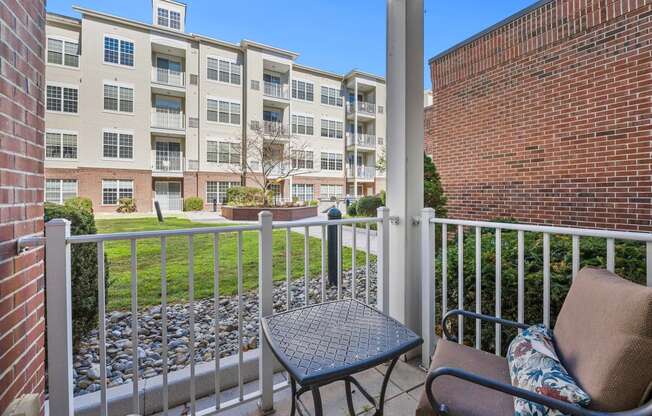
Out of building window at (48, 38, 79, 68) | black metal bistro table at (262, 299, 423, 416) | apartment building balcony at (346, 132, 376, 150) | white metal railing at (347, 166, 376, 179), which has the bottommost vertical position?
black metal bistro table at (262, 299, 423, 416)

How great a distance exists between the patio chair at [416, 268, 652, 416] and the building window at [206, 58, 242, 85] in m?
15.8

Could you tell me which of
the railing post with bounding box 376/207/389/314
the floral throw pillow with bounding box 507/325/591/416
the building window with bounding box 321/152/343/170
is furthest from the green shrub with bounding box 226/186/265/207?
the floral throw pillow with bounding box 507/325/591/416

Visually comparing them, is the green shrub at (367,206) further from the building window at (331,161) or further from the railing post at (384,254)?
the building window at (331,161)

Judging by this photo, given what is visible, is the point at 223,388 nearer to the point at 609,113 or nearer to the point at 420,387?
the point at 420,387

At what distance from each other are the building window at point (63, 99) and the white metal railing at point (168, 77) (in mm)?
3121

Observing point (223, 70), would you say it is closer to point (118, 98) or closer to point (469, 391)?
point (118, 98)

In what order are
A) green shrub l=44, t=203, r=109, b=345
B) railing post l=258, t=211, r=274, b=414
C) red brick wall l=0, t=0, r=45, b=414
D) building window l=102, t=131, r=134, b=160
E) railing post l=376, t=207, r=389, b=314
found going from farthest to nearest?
building window l=102, t=131, r=134, b=160, railing post l=376, t=207, r=389, b=314, green shrub l=44, t=203, r=109, b=345, railing post l=258, t=211, r=274, b=414, red brick wall l=0, t=0, r=45, b=414

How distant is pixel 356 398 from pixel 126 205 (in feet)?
47.5

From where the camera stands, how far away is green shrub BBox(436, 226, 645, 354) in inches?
68.2

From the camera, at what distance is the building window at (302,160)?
51.9 feet

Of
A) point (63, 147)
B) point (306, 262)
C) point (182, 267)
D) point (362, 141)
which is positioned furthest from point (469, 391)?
point (362, 141)

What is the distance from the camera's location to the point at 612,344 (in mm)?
853

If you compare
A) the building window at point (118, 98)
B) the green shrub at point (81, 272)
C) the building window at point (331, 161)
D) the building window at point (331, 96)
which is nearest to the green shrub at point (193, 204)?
the building window at point (118, 98)

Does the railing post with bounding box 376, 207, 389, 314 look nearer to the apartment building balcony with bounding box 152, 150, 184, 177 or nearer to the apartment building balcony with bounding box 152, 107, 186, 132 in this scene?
the apartment building balcony with bounding box 152, 150, 184, 177
